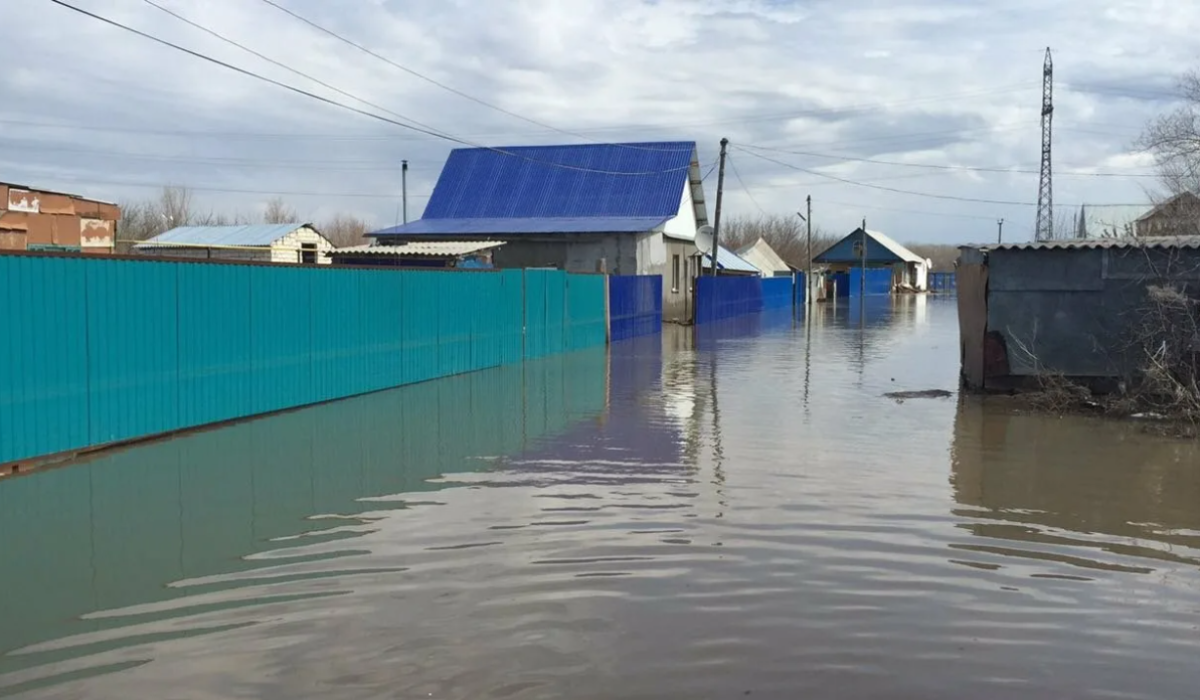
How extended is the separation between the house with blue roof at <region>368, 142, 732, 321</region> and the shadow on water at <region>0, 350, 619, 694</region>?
69.3ft

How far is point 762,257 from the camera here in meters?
74.1

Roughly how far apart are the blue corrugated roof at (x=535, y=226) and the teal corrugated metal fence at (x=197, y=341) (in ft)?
51.9

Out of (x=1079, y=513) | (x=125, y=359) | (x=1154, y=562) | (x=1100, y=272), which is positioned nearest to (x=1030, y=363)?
(x=1100, y=272)

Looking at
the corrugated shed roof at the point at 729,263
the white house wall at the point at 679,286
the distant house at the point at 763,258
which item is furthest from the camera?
the distant house at the point at 763,258

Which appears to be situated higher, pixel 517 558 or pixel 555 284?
pixel 555 284

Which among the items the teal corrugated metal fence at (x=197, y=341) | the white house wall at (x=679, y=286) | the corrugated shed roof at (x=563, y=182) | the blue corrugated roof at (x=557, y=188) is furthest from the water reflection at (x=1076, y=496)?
the corrugated shed roof at (x=563, y=182)

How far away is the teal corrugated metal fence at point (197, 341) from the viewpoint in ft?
28.8

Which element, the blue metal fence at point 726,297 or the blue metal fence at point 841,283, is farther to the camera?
the blue metal fence at point 841,283

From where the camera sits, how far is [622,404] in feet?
46.7

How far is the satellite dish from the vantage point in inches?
1528

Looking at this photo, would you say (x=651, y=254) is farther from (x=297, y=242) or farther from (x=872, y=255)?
(x=872, y=255)

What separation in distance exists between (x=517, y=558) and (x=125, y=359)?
18.1 ft

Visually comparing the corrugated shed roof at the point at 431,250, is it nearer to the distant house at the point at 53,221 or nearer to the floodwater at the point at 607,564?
the distant house at the point at 53,221

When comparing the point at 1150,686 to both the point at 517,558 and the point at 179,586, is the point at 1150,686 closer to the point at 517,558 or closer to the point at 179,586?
the point at 517,558
